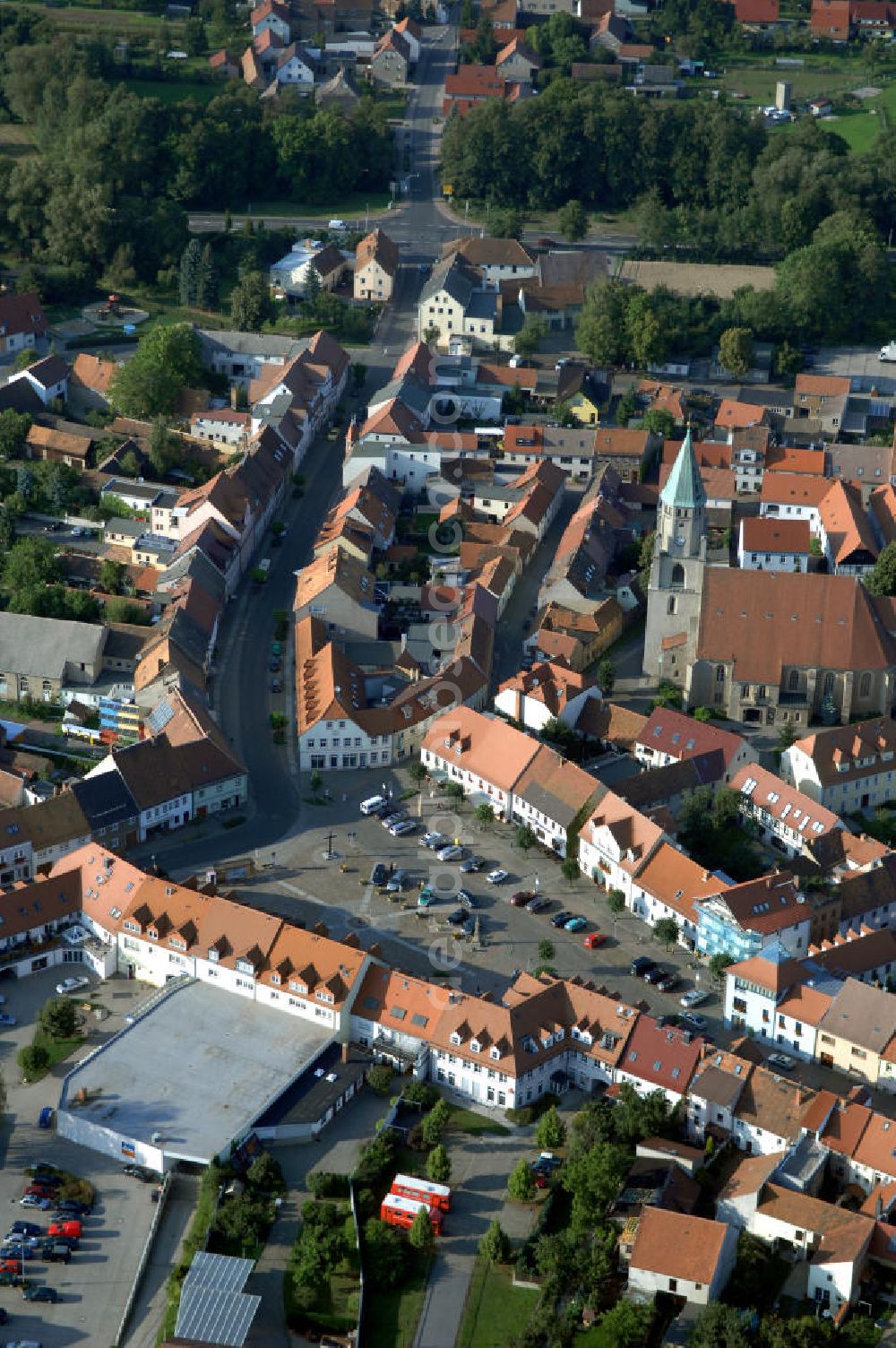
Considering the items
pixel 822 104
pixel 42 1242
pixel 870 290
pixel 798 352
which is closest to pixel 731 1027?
pixel 42 1242

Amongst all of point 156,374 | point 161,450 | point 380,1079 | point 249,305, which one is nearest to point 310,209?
point 249,305

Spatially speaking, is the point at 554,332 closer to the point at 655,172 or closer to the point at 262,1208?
the point at 655,172

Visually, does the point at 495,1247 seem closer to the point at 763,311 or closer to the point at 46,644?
the point at 46,644

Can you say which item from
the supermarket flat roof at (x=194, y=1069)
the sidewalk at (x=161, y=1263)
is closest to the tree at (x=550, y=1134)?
the supermarket flat roof at (x=194, y=1069)

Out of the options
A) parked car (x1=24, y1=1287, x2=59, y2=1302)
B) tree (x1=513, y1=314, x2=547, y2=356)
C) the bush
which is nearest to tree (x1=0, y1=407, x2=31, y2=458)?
tree (x1=513, y1=314, x2=547, y2=356)

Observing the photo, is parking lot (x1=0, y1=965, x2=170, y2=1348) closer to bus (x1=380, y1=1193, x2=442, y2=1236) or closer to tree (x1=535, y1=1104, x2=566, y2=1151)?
bus (x1=380, y1=1193, x2=442, y2=1236)

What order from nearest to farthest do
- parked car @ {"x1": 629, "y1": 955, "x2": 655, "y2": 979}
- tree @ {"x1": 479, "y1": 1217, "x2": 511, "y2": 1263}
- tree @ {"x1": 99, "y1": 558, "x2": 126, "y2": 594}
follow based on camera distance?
1. tree @ {"x1": 479, "y1": 1217, "x2": 511, "y2": 1263}
2. parked car @ {"x1": 629, "y1": 955, "x2": 655, "y2": 979}
3. tree @ {"x1": 99, "y1": 558, "x2": 126, "y2": 594}
